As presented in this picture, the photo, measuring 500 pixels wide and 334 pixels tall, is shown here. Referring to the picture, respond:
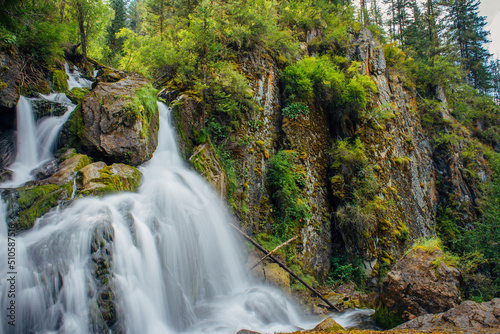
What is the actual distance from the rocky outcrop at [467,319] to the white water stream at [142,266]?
2.83m

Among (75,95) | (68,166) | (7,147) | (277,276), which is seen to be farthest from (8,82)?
(277,276)

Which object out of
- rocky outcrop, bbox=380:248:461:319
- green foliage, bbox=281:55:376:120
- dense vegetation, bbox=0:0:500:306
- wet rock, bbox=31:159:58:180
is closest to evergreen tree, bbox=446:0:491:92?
dense vegetation, bbox=0:0:500:306

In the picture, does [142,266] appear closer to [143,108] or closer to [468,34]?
[143,108]

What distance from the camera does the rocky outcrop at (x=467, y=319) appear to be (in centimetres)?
413

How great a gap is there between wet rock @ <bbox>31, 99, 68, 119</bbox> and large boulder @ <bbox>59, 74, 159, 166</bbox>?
47.0 inches

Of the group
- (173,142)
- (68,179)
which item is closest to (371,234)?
(173,142)

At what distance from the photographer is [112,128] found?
7809mm

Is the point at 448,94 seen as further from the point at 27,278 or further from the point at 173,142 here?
the point at 27,278

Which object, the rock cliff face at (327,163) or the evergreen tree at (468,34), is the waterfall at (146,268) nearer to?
the rock cliff face at (327,163)

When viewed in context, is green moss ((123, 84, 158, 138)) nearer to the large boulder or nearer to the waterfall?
the large boulder

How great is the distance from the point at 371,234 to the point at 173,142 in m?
8.99

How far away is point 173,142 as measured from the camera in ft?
31.4

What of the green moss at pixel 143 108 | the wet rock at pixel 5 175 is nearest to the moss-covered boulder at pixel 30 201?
the wet rock at pixel 5 175

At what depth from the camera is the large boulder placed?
7707 millimetres
